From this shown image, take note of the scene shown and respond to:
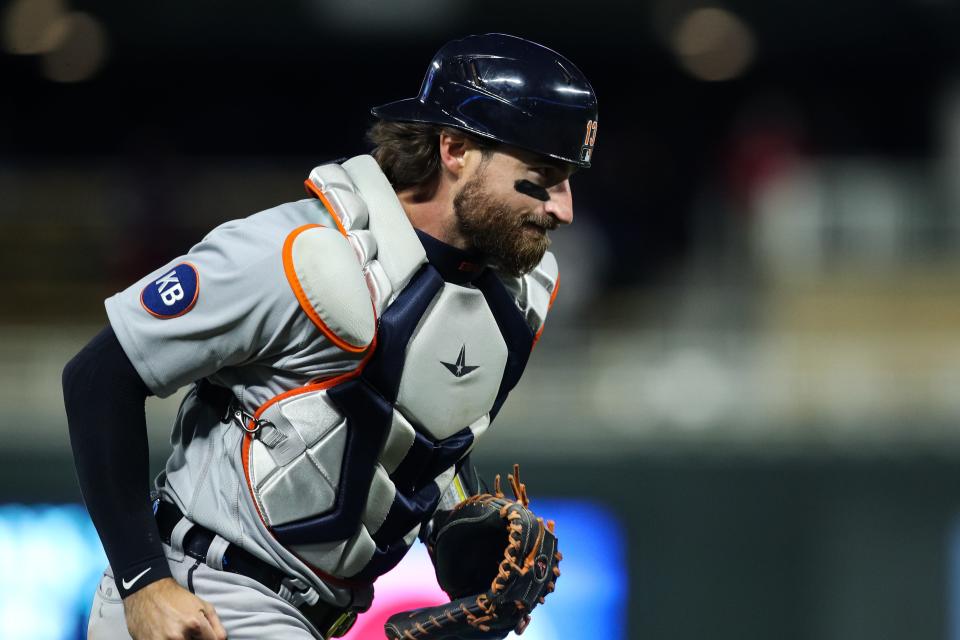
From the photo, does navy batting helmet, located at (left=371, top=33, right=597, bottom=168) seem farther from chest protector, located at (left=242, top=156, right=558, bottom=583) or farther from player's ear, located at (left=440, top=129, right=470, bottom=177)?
chest protector, located at (left=242, top=156, right=558, bottom=583)

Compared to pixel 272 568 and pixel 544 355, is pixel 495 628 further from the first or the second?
pixel 544 355

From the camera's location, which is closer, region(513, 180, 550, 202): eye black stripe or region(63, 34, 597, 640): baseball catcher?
region(63, 34, 597, 640): baseball catcher

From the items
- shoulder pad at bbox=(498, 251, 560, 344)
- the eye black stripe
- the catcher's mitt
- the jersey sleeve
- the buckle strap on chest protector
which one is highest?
the eye black stripe

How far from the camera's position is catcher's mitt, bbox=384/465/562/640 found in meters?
2.75

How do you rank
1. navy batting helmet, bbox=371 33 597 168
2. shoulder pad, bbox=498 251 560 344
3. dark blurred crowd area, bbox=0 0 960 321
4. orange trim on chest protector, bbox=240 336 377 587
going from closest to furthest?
orange trim on chest protector, bbox=240 336 377 587 → navy batting helmet, bbox=371 33 597 168 → shoulder pad, bbox=498 251 560 344 → dark blurred crowd area, bbox=0 0 960 321

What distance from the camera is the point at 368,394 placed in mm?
2572

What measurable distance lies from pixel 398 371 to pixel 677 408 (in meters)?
4.33

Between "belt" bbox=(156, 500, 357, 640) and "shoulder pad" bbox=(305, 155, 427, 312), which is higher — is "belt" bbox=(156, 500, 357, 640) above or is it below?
below

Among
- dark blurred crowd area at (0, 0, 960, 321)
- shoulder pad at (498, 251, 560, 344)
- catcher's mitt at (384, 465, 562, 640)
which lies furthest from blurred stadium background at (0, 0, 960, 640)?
catcher's mitt at (384, 465, 562, 640)

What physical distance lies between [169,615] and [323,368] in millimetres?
506

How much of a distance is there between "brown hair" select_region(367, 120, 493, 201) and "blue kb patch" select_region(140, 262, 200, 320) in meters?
0.51

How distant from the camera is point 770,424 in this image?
6.83 meters

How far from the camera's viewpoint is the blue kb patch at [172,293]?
8.01 ft

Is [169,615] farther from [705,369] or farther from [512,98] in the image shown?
[705,369]
